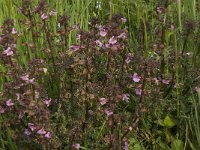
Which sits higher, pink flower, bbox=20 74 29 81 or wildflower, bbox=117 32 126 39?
→ wildflower, bbox=117 32 126 39

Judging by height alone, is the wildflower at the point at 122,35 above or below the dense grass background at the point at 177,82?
above

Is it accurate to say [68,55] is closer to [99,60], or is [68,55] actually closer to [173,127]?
[99,60]

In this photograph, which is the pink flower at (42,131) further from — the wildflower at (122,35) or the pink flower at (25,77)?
the wildflower at (122,35)

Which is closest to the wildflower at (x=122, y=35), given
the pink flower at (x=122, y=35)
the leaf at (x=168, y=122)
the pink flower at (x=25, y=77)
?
the pink flower at (x=122, y=35)

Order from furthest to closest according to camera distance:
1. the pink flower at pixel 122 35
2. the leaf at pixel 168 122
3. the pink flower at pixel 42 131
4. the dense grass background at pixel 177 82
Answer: the leaf at pixel 168 122, the dense grass background at pixel 177 82, the pink flower at pixel 122 35, the pink flower at pixel 42 131

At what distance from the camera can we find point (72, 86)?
2.04 m

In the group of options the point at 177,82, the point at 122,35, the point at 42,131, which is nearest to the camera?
the point at 42,131

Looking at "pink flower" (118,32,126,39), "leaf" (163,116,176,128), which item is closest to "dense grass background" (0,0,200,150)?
"leaf" (163,116,176,128)

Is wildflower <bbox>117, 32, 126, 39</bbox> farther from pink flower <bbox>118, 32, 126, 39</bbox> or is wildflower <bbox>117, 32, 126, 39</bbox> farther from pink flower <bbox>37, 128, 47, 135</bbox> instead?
pink flower <bbox>37, 128, 47, 135</bbox>

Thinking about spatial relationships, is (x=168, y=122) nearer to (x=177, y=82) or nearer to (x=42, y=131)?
(x=177, y=82)

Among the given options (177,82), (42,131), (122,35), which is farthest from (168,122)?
(42,131)

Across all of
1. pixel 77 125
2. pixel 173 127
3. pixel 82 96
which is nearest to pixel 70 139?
pixel 77 125

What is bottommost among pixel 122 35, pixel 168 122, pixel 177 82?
pixel 168 122

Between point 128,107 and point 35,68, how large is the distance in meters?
0.71
